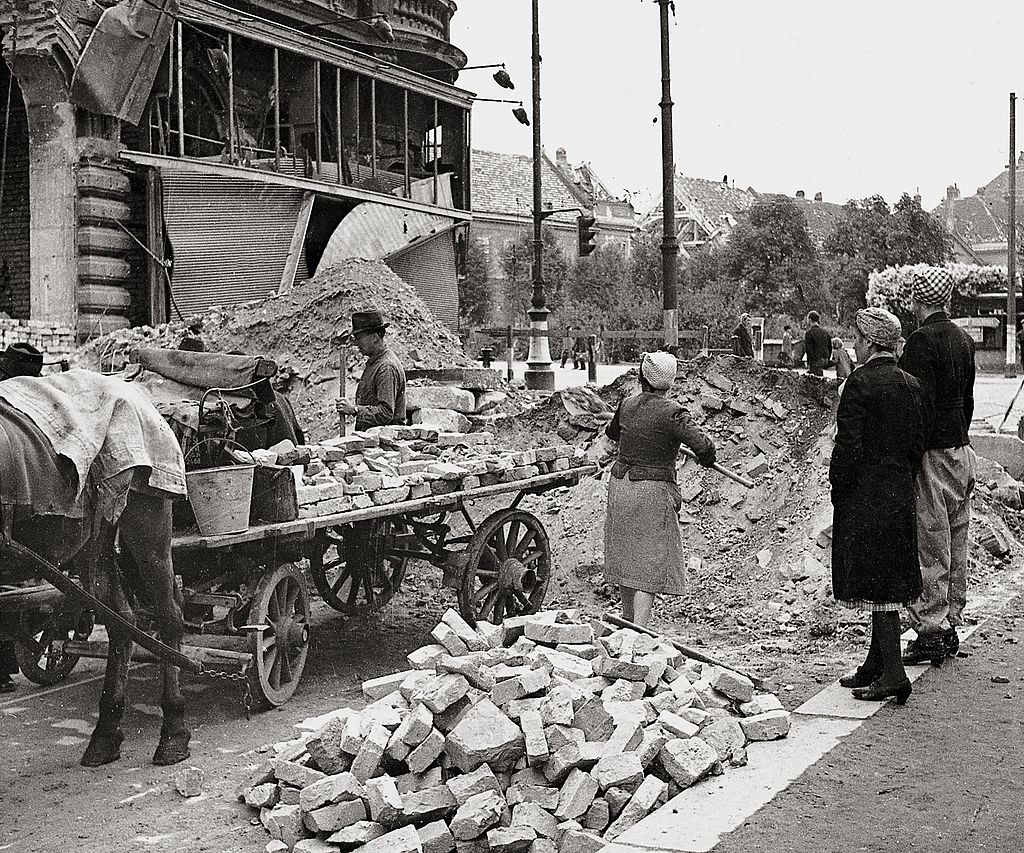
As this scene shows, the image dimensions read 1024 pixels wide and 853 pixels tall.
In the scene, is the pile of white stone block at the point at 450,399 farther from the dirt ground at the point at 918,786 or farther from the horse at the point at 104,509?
the dirt ground at the point at 918,786

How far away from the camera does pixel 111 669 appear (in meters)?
6.03

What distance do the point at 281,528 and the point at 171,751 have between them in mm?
1286

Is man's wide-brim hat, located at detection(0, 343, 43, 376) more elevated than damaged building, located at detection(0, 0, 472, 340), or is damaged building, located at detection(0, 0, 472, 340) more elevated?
damaged building, located at detection(0, 0, 472, 340)

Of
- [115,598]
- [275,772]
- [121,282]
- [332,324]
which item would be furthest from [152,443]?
[121,282]

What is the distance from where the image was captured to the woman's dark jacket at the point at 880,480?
6.27 m

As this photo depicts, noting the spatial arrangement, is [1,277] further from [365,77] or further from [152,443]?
[152,443]

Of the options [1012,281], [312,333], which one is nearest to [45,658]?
[312,333]

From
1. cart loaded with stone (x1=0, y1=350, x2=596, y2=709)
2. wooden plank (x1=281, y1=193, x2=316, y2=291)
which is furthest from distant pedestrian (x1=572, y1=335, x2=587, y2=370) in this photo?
cart loaded with stone (x1=0, y1=350, x2=596, y2=709)

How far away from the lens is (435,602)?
9828mm

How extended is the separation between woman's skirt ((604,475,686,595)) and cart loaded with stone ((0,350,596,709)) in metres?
1.03

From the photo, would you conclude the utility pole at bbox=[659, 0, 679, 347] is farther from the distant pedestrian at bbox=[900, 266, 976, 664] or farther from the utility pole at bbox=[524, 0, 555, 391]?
the distant pedestrian at bbox=[900, 266, 976, 664]

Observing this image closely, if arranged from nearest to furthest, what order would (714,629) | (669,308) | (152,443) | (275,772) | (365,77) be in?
(275,772), (152,443), (714,629), (669,308), (365,77)

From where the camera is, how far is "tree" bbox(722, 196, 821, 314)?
5403 cm

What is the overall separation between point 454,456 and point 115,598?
2844mm
